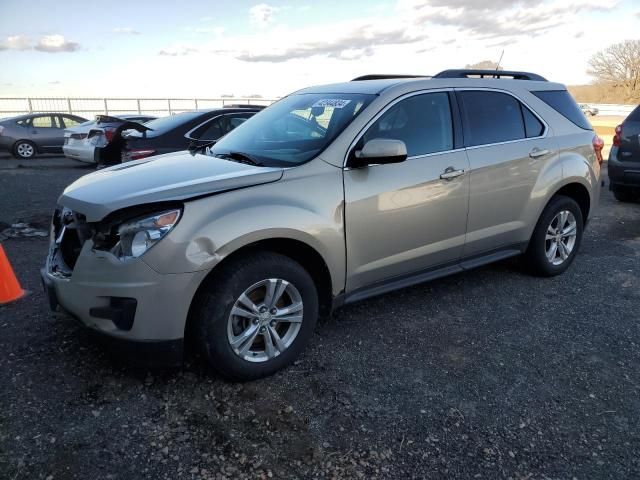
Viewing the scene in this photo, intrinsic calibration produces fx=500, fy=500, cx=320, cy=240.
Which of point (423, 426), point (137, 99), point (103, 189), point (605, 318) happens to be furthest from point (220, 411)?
point (137, 99)

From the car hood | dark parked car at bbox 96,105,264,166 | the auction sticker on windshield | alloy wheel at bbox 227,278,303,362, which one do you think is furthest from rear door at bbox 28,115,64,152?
alloy wheel at bbox 227,278,303,362

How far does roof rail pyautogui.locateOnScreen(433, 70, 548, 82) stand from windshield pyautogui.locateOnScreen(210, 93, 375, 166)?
958 mm

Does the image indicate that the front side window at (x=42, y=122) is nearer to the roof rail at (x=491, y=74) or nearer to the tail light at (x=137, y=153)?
the tail light at (x=137, y=153)

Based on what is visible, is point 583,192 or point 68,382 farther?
point 583,192

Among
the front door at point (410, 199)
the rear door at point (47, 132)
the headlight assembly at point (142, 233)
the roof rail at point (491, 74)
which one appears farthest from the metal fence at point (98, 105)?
the headlight assembly at point (142, 233)

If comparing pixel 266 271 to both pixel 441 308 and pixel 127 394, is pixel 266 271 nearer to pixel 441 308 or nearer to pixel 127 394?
pixel 127 394

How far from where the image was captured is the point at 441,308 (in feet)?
13.6

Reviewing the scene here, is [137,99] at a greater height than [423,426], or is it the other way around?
[137,99]

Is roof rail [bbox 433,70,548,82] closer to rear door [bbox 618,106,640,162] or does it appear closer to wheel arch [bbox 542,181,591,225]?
wheel arch [bbox 542,181,591,225]

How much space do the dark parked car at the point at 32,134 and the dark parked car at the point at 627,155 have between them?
13.8m

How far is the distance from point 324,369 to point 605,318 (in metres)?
2.39

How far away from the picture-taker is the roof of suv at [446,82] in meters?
3.78

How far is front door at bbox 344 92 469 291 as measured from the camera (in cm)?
332

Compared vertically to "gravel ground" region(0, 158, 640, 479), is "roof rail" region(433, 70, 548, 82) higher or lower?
higher
